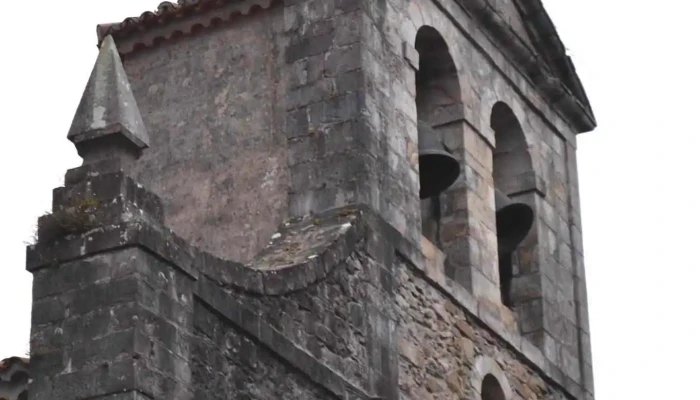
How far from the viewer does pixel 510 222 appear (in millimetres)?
18906

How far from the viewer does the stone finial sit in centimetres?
1368

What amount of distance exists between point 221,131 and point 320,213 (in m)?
1.25

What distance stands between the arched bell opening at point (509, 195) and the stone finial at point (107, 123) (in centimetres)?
548

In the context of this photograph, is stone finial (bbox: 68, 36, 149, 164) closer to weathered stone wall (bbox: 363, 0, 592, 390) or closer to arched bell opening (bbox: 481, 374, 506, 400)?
weathered stone wall (bbox: 363, 0, 592, 390)

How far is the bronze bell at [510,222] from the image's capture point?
61.6 ft

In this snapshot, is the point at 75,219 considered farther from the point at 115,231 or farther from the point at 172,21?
the point at 172,21

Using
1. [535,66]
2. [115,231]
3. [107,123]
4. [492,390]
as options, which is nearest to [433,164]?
[492,390]

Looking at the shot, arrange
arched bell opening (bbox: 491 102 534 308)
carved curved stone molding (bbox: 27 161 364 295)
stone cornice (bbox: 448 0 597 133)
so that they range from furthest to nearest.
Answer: arched bell opening (bbox: 491 102 534 308), stone cornice (bbox: 448 0 597 133), carved curved stone molding (bbox: 27 161 364 295)

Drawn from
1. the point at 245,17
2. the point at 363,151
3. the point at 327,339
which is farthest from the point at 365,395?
the point at 245,17

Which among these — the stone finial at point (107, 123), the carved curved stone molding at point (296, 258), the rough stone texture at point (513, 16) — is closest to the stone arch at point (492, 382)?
the carved curved stone molding at point (296, 258)

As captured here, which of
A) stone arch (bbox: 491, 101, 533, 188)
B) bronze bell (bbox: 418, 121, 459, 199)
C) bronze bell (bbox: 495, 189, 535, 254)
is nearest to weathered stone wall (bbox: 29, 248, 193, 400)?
bronze bell (bbox: 418, 121, 459, 199)

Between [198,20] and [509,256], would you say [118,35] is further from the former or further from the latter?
[509,256]

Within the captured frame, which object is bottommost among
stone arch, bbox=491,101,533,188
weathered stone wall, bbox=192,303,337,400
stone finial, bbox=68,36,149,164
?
weathered stone wall, bbox=192,303,337,400

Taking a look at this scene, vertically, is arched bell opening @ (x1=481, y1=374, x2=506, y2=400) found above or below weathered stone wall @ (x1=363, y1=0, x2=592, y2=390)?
below
